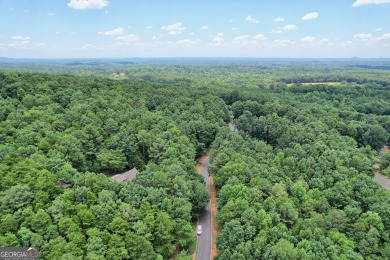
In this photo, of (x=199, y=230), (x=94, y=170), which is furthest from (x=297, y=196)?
(x=94, y=170)

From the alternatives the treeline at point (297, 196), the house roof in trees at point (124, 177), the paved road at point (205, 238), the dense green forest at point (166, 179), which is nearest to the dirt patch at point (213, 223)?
the paved road at point (205, 238)

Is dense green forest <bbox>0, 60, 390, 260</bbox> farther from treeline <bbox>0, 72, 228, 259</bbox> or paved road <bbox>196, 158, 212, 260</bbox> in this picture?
paved road <bbox>196, 158, 212, 260</bbox>

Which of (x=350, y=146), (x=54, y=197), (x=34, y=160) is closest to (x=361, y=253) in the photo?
(x=350, y=146)

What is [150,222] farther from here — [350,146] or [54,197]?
Result: [350,146]

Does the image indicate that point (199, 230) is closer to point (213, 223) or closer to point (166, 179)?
point (213, 223)

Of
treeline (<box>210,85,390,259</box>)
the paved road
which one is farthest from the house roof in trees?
treeline (<box>210,85,390,259</box>)

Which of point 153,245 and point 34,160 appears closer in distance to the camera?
point 153,245

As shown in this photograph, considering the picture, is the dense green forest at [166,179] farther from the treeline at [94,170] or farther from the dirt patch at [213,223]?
the dirt patch at [213,223]
